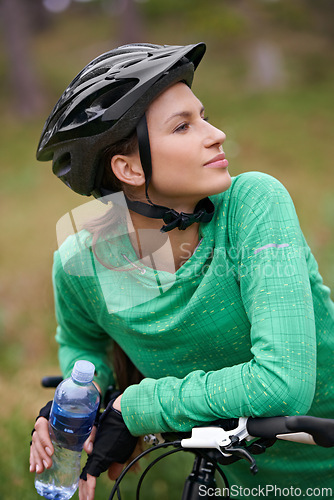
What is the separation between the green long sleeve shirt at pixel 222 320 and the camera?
5.91 ft

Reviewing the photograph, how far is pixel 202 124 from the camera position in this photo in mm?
2086

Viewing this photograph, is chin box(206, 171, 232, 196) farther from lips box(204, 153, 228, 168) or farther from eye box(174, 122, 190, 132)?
eye box(174, 122, 190, 132)

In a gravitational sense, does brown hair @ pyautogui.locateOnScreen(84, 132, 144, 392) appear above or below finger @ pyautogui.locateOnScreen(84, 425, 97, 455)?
above

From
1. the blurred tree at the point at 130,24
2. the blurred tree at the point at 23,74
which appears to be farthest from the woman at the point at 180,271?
the blurred tree at the point at 130,24

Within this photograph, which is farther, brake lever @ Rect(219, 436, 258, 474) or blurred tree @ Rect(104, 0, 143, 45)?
blurred tree @ Rect(104, 0, 143, 45)

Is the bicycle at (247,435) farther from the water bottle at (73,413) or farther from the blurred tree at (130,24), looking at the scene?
the blurred tree at (130,24)

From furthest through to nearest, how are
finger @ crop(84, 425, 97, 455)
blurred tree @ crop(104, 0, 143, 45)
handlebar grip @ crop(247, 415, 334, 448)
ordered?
blurred tree @ crop(104, 0, 143, 45)
finger @ crop(84, 425, 97, 455)
handlebar grip @ crop(247, 415, 334, 448)

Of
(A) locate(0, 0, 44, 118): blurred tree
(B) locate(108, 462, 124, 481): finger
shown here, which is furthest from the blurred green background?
(B) locate(108, 462, 124, 481): finger

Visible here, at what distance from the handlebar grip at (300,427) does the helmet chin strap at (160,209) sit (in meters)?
0.76

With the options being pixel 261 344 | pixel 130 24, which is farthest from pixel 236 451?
pixel 130 24

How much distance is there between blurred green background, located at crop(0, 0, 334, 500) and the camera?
5.99m

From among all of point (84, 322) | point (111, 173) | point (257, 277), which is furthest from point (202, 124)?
point (84, 322)

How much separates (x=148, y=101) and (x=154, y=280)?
0.66m

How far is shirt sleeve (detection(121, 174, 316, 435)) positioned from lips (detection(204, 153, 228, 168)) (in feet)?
0.38
